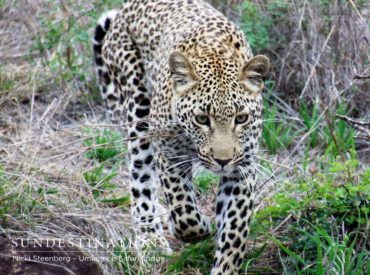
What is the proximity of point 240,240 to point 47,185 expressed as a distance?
60.2 inches

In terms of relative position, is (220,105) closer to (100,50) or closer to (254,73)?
(254,73)

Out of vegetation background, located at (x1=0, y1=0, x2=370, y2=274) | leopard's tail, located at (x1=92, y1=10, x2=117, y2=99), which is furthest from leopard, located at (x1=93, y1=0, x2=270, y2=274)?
leopard's tail, located at (x1=92, y1=10, x2=117, y2=99)

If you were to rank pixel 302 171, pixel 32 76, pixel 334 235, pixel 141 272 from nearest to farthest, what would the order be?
pixel 141 272 → pixel 334 235 → pixel 302 171 → pixel 32 76

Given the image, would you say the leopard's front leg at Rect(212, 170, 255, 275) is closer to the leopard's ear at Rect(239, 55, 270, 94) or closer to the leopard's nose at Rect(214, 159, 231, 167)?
the leopard's nose at Rect(214, 159, 231, 167)

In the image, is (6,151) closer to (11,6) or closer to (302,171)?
(302,171)

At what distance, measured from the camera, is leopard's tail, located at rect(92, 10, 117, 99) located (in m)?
9.85

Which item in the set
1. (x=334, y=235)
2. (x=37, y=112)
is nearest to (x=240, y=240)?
(x=334, y=235)

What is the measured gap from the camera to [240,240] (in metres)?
7.61

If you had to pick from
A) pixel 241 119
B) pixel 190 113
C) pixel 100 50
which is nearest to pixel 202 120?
pixel 190 113

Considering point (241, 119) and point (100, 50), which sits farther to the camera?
point (100, 50)

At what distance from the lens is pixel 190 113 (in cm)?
743

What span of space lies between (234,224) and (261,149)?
242 cm

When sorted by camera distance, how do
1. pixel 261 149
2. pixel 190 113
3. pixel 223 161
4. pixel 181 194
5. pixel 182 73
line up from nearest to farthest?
1. pixel 223 161
2. pixel 190 113
3. pixel 182 73
4. pixel 181 194
5. pixel 261 149

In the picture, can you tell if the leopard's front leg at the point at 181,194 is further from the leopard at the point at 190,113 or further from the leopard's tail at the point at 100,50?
the leopard's tail at the point at 100,50
